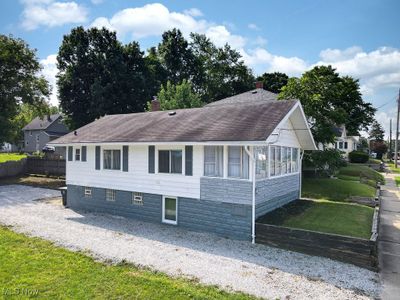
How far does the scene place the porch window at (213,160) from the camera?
11.9 m

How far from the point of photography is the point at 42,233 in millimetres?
11594

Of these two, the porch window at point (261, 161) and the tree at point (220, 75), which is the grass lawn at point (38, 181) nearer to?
the porch window at point (261, 161)

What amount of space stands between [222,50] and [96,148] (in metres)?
39.4

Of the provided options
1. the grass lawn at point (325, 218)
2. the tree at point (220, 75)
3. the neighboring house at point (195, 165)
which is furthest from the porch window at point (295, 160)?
the tree at point (220, 75)

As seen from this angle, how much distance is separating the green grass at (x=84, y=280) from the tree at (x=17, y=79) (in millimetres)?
23507

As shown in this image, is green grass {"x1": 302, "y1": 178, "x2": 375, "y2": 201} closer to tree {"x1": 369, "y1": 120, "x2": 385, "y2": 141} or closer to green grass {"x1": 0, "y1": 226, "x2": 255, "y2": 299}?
green grass {"x1": 0, "y1": 226, "x2": 255, "y2": 299}

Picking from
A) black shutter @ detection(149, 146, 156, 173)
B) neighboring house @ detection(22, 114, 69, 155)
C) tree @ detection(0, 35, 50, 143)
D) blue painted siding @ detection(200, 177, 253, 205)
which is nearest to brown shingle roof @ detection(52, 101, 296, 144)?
black shutter @ detection(149, 146, 156, 173)

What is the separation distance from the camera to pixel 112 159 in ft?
50.3

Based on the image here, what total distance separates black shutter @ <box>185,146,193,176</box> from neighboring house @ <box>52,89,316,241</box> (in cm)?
4

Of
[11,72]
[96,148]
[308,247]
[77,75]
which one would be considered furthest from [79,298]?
[77,75]

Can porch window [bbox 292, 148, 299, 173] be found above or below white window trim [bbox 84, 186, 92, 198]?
above

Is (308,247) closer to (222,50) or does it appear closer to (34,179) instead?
(34,179)

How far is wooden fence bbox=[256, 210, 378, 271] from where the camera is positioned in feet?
30.0

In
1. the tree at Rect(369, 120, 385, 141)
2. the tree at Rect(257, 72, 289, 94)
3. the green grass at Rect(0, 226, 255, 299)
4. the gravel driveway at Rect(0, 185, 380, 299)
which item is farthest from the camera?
the tree at Rect(369, 120, 385, 141)
